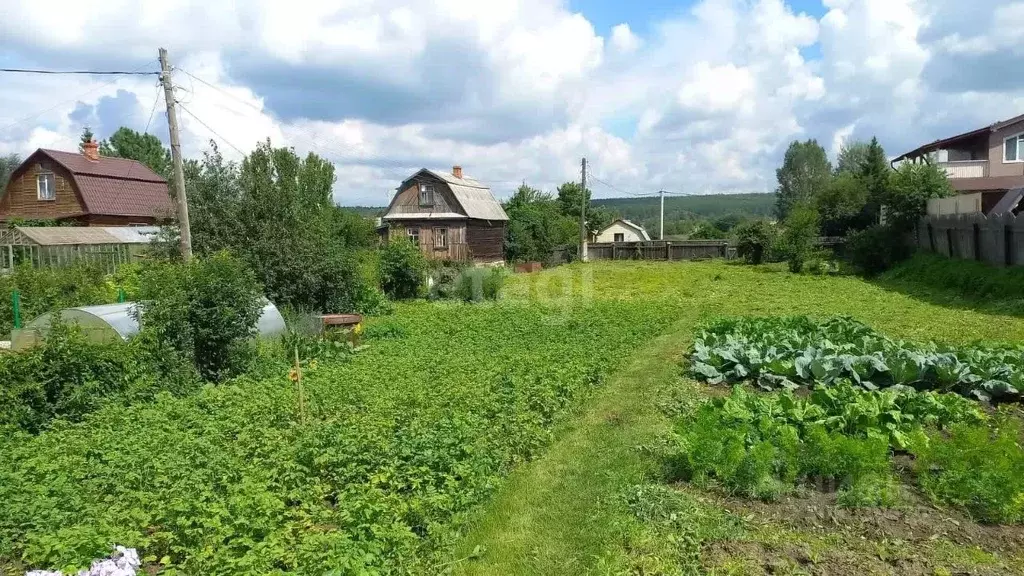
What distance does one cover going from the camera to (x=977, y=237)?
65.5 ft

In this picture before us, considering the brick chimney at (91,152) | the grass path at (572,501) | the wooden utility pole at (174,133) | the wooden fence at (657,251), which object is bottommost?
the grass path at (572,501)

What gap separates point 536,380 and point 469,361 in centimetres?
192

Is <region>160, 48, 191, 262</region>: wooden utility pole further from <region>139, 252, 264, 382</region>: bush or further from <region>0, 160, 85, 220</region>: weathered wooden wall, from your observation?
<region>0, 160, 85, 220</region>: weathered wooden wall

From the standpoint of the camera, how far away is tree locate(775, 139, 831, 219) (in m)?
85.4

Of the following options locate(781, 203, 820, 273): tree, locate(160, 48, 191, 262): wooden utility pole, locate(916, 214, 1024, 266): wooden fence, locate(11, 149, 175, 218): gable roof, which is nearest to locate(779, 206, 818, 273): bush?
locate(781, 203, 820, 273): tree

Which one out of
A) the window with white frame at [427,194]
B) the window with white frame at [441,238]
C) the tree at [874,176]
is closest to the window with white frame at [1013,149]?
the tree at [874,176]

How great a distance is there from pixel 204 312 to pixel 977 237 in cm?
2132

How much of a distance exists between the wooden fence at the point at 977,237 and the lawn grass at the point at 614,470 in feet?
8.57

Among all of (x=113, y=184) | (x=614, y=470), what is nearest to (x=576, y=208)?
(x=113, y=184)

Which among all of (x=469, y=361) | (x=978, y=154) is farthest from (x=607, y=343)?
(x=978, y=154)

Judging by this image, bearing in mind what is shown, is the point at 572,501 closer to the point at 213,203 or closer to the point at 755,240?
the point at 213,203

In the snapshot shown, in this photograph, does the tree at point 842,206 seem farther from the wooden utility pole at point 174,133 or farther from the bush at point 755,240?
the wooden utility pole at point 174,133

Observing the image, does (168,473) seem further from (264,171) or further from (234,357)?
(264,171)

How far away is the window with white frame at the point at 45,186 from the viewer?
3100 centimetres
